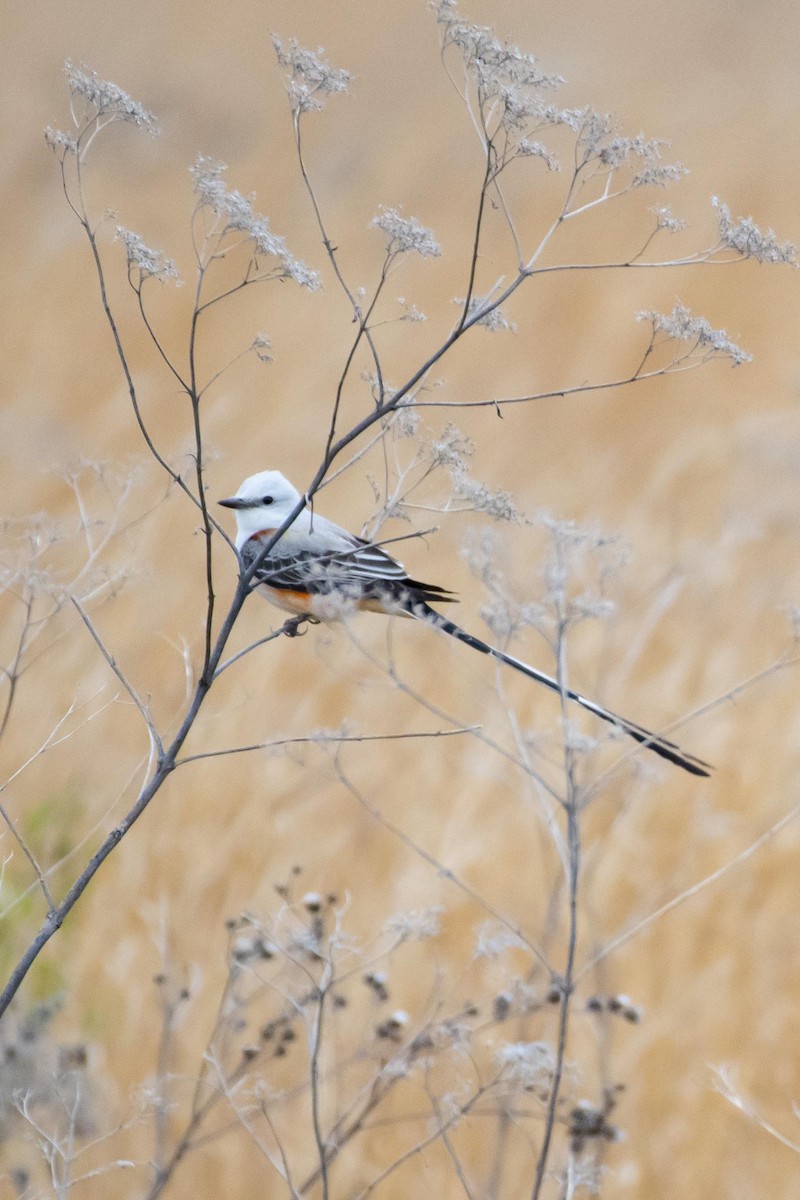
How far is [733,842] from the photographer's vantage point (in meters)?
2.96

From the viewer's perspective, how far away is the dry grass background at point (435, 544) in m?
2.93

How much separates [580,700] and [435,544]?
7.41ft

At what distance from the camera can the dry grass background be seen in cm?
293

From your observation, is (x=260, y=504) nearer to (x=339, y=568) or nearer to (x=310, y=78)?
(x=339, y=568)

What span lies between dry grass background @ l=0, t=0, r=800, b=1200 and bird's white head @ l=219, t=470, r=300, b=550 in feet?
2.65

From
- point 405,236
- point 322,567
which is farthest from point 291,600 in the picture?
point 405,236

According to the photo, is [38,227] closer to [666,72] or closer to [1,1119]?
[666,72]

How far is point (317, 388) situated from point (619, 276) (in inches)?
43.9

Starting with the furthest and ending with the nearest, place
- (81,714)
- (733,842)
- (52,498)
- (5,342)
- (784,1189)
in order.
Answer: (5,342), (52,498), (81,714), (733,842), (784,1189)

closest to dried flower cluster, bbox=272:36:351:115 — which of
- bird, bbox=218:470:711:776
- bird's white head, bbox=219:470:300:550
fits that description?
bird, bbox=218:470:711:776

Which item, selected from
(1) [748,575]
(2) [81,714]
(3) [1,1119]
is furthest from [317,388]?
(3) [1,1119]

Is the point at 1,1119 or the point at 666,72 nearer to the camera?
the point at 1,1119

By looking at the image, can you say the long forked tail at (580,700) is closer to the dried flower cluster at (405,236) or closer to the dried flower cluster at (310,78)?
the dried flower cluster at (405,236)

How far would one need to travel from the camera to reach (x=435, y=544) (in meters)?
3.76
